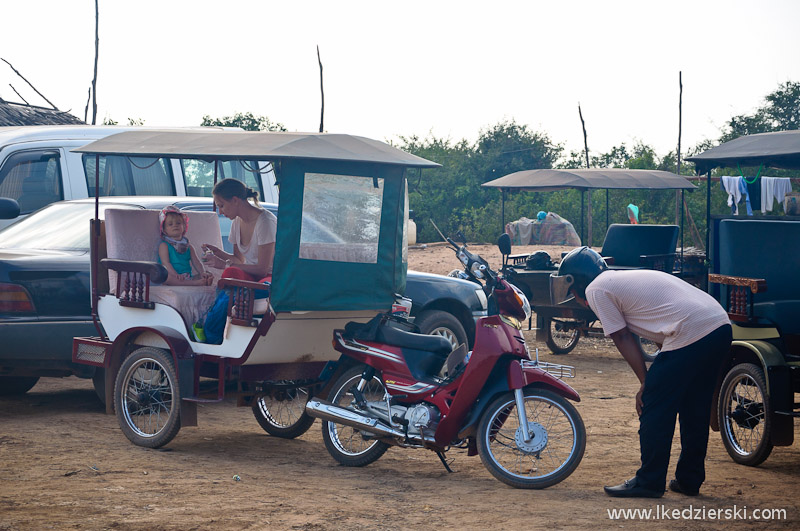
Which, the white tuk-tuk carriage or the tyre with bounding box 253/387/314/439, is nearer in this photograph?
the white tuk-tuk carriage

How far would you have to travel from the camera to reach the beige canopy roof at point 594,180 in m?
15.1

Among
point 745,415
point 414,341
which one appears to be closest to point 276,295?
point 414,341

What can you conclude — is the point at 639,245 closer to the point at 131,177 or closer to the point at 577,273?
the point at 131,177

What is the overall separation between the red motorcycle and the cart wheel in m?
5.71

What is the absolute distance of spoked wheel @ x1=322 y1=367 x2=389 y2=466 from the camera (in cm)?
630

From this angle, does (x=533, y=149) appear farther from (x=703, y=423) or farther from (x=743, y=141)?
(x=703, y=423)

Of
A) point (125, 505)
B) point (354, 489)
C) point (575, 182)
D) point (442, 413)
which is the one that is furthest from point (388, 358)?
point (575, 182)

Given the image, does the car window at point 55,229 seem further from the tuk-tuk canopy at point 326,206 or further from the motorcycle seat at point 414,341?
the motorcycle seat at point 414,341

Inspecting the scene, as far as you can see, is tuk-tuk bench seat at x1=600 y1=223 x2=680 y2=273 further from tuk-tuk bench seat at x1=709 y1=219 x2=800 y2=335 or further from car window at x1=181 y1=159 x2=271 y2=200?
tuk-tuk bench seat at x1=709 y1=219 x2=800 y2=335

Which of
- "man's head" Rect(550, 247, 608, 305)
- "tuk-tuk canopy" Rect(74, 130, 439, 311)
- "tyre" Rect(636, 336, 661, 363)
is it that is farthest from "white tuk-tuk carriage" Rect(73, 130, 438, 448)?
"tyre" Rect(636, 336, 661, 363)

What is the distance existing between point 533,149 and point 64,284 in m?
31.4

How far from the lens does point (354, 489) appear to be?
5621 millimetres

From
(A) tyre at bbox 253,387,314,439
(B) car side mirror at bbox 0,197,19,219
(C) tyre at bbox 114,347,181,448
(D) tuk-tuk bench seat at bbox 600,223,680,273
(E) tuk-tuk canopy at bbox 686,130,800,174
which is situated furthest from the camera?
(D) tuk-tuk bench seat at bbox 600,223,680,273

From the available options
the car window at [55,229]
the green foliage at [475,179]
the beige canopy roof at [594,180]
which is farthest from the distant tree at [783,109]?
the car window at [55,229]
